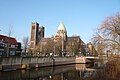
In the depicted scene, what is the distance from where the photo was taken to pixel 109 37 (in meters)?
28.5

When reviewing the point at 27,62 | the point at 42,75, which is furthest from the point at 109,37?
the point at 27,62

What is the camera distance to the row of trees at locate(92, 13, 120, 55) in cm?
2767

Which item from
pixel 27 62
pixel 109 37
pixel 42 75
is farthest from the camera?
pixel 27 62

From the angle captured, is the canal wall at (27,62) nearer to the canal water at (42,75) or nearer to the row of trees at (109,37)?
the canal water at (42,75)

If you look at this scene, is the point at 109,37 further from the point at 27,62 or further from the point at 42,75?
the point at 27,62

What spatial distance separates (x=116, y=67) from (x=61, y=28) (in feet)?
360

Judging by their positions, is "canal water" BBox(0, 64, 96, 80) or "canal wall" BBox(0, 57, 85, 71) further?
"canal wall" BBox(0, 57, 85, 71)

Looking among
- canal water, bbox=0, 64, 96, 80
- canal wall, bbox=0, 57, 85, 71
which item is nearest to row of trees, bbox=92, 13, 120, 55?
canal water, bbox=0, 64, 96, 80

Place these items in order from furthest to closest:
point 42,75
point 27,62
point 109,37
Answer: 1. point 27,62
2. point 42,75
3. point 109,37

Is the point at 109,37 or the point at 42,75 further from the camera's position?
the point at 42,75

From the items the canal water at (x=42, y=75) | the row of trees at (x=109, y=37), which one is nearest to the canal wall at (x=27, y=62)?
the canal water at (x=42, y=75)

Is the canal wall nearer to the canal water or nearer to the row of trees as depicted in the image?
the canal water

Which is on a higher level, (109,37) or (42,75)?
(109,37)

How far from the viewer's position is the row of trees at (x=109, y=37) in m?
27.7
